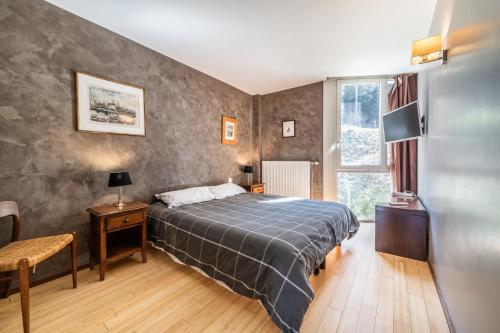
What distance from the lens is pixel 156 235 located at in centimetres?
247

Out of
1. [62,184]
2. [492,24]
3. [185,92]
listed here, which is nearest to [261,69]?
[185,92]

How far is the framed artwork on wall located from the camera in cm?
221

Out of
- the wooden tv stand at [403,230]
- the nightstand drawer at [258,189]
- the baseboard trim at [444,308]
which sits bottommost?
the baseboard trim at [444,308]

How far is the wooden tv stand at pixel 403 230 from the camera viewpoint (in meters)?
2.39

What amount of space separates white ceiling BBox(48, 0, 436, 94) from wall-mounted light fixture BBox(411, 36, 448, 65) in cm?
46

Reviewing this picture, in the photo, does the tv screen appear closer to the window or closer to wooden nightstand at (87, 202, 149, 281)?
the window

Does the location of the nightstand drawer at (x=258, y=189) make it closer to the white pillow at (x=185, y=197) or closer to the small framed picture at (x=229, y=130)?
the small framed picture at (x=229, y=130)

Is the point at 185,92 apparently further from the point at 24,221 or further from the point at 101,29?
the point at 24,221

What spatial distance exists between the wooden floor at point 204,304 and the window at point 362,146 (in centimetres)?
172

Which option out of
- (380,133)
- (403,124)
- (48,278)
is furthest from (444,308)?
(48,278)

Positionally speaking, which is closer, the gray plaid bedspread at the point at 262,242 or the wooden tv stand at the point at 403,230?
the gray plaid bedspread at the point at 262,242

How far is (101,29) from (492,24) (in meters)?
3.23

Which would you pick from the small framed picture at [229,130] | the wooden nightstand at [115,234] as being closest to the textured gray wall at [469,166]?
the wooden nightstand at [115,234]

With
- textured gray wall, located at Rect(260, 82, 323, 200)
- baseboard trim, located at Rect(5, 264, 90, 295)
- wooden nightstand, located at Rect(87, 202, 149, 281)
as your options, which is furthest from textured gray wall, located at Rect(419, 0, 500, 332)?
baseboard trim, located at Rect(5, 264, 90, 295)
